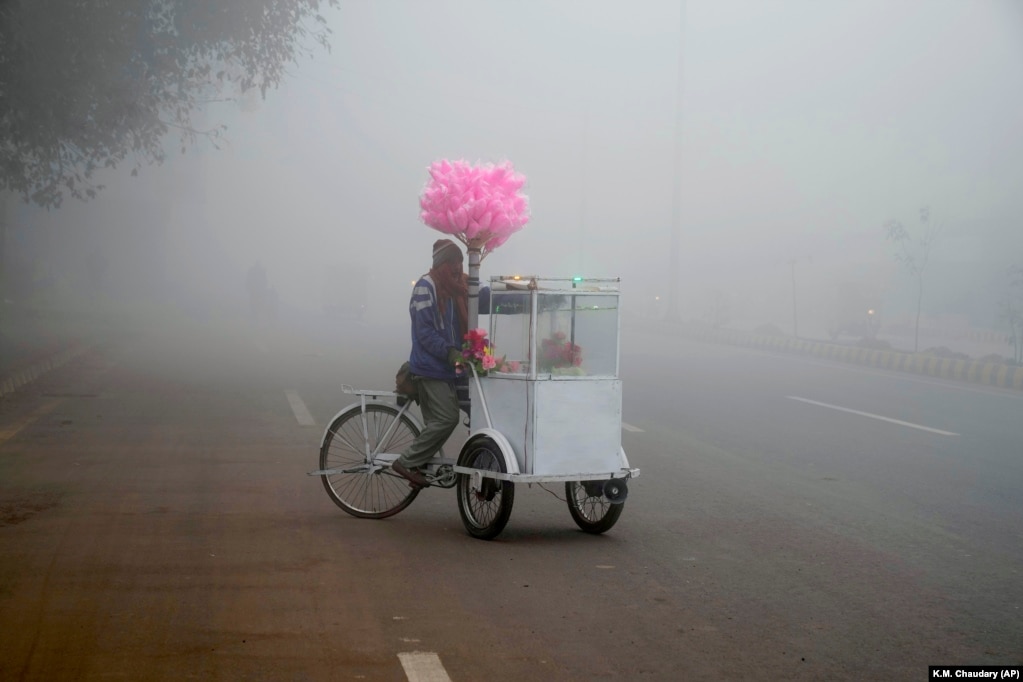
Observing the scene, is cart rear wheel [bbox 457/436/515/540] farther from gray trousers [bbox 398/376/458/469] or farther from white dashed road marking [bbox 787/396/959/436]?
white dashed road marking [bbox 787/396/959/436]

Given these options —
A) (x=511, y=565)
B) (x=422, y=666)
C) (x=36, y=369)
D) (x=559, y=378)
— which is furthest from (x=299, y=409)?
(x=422, y=666)

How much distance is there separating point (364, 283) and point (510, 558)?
53.7m

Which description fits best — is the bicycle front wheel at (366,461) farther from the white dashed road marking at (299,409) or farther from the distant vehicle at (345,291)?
the distant vehicle at (345,291)

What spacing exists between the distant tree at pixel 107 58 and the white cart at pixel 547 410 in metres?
11.4

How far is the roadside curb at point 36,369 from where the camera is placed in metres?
15.6

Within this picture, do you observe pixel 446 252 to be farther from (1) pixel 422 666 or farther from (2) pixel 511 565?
(1) pixel 422 666

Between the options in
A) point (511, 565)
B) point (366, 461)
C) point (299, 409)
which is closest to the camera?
point (511, 565)

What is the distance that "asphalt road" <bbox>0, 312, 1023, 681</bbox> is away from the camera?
4.66m

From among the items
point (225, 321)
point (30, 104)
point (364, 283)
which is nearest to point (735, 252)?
point (364, 283)

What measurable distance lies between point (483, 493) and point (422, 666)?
97.5 inches

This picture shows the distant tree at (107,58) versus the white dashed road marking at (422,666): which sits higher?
the distant tree at (107,58)

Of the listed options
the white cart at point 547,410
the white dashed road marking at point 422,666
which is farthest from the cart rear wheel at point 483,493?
the white dashed road marking at point 422,666

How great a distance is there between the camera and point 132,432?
38.2ft

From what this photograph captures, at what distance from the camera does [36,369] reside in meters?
18.2
